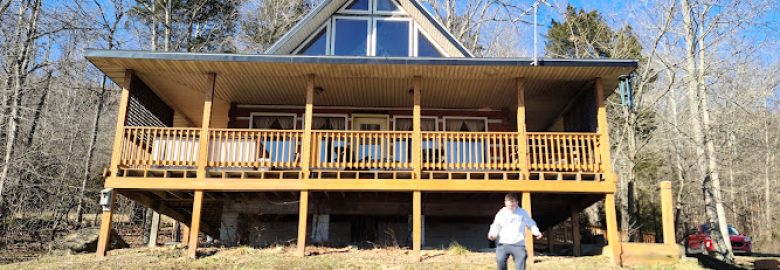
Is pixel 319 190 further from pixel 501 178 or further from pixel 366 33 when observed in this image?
pixel 366 33

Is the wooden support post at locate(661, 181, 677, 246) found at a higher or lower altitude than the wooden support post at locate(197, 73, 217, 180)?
lower

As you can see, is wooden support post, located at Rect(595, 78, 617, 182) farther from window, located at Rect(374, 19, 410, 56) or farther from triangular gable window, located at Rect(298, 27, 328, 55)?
triangular gable window, located at Rect(298, 27, 328, 55)

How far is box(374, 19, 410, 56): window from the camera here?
16.7 metres

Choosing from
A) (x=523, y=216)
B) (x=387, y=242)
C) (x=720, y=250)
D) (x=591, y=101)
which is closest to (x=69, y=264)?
(x=387, y=242)

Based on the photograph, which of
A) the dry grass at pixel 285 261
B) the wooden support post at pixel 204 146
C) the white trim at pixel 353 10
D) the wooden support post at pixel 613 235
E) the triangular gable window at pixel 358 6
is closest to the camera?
the dry grass at pixel 285 261

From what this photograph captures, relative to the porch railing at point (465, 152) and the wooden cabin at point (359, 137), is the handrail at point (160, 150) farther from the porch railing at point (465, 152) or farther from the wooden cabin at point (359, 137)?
the porch railing at point (465, 152)

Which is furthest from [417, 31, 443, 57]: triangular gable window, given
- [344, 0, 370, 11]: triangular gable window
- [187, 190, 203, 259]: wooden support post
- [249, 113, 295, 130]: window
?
[187, 190, 203, 259]: wooden support post

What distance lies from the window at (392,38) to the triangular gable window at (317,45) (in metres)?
1.45

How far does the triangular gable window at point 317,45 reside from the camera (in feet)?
55.1

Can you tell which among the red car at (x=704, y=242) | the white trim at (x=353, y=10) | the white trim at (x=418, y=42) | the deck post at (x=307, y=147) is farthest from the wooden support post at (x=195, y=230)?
the red car at (x=704, y=242)

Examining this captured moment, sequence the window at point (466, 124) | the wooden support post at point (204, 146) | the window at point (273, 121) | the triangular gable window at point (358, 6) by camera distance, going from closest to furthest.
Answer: the wooden support post at point (204, 146) < the triangular gable window at point (358, 6) < the window at point (273, 121) < the window at point (466, 124)

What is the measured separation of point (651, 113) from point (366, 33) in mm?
12926

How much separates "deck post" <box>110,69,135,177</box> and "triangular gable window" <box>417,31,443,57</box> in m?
7.47

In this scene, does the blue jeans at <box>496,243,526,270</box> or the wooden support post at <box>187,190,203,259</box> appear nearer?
the blue jeans at <box>496,243,526,270</box>
